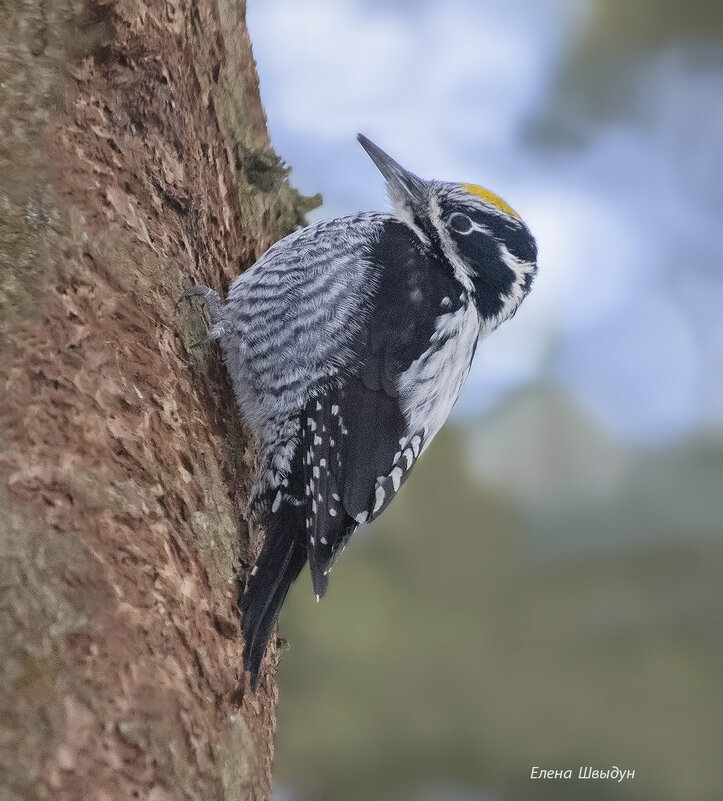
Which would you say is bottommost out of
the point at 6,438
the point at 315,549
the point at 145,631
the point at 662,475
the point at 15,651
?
the point at 15,651

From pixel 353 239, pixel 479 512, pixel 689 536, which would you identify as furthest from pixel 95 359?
pixel 689 536

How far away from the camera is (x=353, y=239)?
3012 millimetres

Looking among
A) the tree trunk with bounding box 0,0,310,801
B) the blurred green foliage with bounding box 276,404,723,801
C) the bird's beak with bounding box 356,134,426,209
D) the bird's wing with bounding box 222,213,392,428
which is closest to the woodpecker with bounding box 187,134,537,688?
the bird's wing with bounding box 222,213,392,428

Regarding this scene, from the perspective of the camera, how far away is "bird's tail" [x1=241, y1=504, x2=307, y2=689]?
207 cm

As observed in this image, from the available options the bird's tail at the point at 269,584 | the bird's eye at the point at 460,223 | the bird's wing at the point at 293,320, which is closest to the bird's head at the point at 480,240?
the bird's eye at the point at 460,223

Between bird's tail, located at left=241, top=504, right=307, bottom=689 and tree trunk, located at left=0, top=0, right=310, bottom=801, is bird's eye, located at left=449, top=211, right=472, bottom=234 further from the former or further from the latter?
bird's tail, located at left=241, top=504, right=307, bottom=689

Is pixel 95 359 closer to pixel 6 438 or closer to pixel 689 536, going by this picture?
pixel 6 438

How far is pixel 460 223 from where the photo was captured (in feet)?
10.7

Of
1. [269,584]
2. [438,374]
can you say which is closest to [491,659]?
[438,374]

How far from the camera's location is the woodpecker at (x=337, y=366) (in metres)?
2.57

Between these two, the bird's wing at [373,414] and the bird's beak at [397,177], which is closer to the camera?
the bird's wing at [373,414]

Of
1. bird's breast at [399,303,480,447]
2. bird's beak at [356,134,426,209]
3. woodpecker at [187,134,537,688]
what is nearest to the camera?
woodpecker at [187,134,537,688]

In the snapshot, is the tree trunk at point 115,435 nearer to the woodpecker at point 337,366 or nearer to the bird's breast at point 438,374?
the woodpecker at point 337,366

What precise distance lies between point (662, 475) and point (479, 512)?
0.95m
